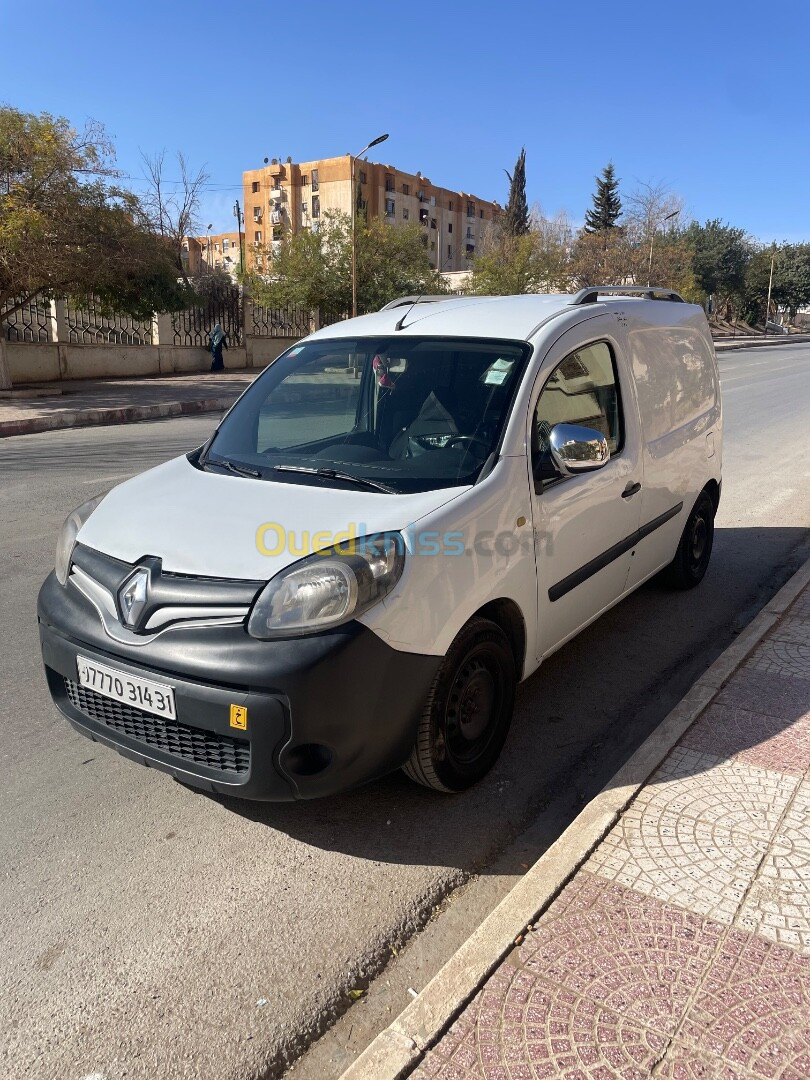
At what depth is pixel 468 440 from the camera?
10.8 ft

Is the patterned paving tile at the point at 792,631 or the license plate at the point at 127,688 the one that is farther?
the patterned paving tile at the point at 792,631

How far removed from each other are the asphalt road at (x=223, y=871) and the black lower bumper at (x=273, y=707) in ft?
1.16

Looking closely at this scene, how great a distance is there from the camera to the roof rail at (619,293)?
161 inches

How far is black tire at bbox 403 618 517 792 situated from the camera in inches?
114

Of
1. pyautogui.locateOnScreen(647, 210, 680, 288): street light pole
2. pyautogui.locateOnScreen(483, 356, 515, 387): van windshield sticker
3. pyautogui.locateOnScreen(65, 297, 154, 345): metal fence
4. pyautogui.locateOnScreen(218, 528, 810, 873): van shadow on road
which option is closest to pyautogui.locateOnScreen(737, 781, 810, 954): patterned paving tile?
pyautogui.locateOnScreen(218, 528, 810, 873): van shadow on road

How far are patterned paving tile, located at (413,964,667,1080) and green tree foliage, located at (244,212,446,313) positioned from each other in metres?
33.5

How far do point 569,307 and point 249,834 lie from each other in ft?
8.85

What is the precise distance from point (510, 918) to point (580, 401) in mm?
2290

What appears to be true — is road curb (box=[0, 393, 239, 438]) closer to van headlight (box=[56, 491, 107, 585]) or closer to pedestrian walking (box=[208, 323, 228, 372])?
pedestrian walking (box=[208, 323, 228, 372])

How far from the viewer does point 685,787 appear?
311 centimetres

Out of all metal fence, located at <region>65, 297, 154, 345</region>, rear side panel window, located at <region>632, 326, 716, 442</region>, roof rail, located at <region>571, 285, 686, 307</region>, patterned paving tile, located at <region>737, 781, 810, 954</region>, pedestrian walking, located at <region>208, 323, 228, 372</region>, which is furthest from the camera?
pedestrian walking, located at <region>208, 323, 228, 372</region>

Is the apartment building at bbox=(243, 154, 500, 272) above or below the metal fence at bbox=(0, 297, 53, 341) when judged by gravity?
above

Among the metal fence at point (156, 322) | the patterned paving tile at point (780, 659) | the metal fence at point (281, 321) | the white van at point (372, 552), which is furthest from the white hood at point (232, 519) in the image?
the metal fence at point (281, 321)

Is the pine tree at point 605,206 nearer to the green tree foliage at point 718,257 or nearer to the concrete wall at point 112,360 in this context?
the green tree foliage at point 718,257
